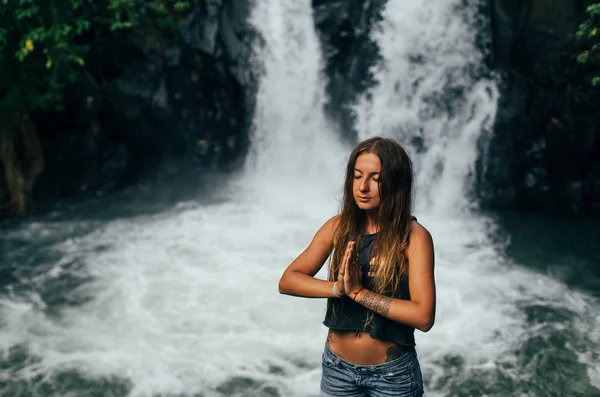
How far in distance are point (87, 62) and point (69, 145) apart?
67.4 inches

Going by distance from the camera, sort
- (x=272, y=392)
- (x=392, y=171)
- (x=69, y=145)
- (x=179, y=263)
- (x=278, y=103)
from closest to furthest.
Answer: (x=392, y=171) → (x=272, y=392) → (x=179, y=263) → (x=69, y=145) → (x=278, y=103)

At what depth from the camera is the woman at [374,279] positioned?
215cm

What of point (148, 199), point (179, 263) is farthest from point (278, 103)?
point (179, 263)

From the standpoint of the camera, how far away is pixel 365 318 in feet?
7.50

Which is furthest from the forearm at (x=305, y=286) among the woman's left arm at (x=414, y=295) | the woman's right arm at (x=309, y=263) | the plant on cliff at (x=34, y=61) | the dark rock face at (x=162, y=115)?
the dark rock face at (x=162, y=115)

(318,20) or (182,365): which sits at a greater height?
(318,20)

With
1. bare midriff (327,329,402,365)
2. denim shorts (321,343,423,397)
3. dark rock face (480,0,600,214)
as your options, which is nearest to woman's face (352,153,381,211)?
bare midriff (327,329,402,365)

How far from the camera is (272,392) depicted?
16.9 feet

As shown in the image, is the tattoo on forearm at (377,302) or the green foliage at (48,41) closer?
the tattoo on forearm at (377,302)

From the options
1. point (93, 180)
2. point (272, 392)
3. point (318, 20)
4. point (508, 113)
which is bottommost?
point (272, 392)

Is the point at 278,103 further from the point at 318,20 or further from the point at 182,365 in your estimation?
the point at 182,365

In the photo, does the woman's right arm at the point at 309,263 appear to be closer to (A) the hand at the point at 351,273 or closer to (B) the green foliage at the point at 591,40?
(A) the hand at the point at 351,273

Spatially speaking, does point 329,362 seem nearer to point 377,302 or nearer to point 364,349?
point 364,349

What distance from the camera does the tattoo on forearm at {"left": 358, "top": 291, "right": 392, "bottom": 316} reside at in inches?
84.8
